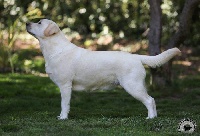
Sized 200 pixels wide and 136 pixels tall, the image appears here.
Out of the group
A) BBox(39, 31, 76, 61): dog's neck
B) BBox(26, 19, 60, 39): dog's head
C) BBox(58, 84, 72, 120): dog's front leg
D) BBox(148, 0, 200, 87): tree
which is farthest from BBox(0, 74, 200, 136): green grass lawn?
BBox(26, 19, 60, 39): dog's head

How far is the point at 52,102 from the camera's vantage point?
1021 cm

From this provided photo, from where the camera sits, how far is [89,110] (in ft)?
30.2

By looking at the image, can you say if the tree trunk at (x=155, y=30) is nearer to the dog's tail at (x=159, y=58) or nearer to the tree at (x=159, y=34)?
the tree at (x=159, y=34)

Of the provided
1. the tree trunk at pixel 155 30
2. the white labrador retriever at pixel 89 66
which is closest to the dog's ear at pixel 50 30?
the white labrador retriever at pixel 89 66

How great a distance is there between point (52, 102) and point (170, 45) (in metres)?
3.09

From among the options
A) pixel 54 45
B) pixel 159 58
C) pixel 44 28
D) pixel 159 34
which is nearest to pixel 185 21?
pixel 159 34

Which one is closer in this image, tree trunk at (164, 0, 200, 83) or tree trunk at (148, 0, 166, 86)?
tree trunk at (164, 0, 200, 83)

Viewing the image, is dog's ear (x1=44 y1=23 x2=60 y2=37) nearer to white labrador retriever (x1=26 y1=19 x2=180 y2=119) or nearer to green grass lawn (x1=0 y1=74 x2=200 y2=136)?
white labrador retriever (x1=26 y1=19 x2=180 y2=119)

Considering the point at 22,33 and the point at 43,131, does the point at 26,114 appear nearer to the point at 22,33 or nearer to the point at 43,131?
the point at 43,131

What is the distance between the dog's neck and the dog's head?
72 mm

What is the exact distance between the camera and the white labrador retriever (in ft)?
25.0

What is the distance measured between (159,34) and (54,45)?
4.22 m

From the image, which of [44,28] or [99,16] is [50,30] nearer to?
[44,28]

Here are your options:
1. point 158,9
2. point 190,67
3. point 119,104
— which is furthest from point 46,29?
point 190,67
